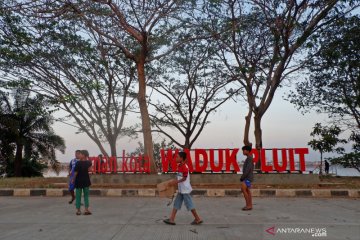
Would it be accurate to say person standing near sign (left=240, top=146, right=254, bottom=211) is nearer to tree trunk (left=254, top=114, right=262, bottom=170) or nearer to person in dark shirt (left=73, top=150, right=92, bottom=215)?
person in dark shirt (left=73, top=150, right=92, bottom=215)

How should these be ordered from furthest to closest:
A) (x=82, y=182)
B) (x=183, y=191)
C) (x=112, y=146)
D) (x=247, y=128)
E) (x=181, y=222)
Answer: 1. (x=112, y=146)
2. (x=247, y=128)
3. (x=82, y=182)
4. (x=181, y=222)
5. (x=183, y=191)

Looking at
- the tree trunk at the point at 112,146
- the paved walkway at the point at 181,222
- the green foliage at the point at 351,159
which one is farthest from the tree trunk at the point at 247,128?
the paved walkway at the point at 181,222

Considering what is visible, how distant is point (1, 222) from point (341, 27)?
15.0 meters

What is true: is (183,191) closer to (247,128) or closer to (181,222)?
(181,222)

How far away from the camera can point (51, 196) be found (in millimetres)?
12352

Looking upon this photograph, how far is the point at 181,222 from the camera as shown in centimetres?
703

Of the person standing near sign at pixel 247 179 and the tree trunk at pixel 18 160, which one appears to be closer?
the person standing near sign at pixel 247 179

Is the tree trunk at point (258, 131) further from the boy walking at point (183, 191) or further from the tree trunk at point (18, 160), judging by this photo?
the tree trunk at point (18, 160)

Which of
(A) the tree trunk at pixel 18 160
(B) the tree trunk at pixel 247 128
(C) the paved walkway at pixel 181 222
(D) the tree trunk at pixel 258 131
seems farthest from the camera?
(A) the tree trunk at pixel 18 160

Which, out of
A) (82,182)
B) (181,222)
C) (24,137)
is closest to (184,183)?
(181,222)

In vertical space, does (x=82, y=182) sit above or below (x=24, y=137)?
below

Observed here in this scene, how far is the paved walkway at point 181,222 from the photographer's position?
5.86 metres

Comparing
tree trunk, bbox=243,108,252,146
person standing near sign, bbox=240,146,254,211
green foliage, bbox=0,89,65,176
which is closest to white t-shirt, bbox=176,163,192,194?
person standing near sign, bbox=240,146,254,211

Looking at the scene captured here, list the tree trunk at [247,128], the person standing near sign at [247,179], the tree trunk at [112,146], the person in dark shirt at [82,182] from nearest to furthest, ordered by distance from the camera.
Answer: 1. the person in dark shirt at [82,182]
2. the person standing near sign at [247,179]
3. the tree trunk at [247,128]
4. the tree trunk at [112,146]
